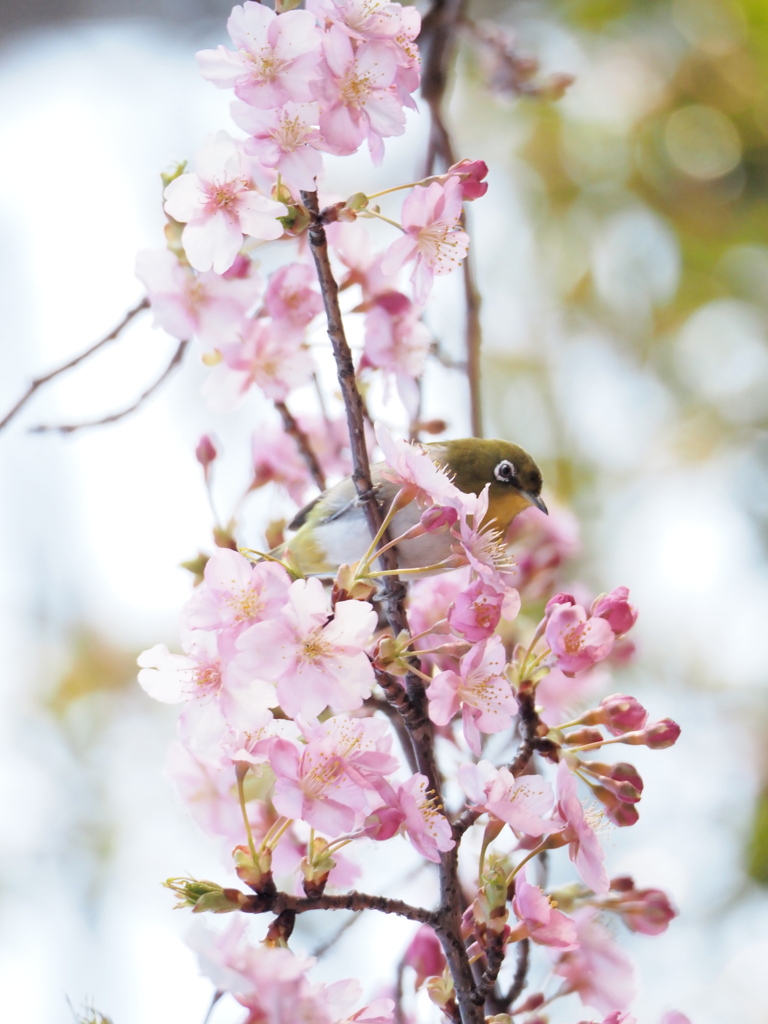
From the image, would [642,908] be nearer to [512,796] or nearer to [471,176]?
[512,796]

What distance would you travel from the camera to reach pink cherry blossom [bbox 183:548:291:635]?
1333 mm

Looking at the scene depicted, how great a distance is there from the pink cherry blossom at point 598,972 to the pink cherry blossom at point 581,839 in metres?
0.33

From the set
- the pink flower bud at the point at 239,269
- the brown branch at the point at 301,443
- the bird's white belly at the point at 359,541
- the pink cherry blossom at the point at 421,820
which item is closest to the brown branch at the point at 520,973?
the pink cherry blossom at the point at 421,820

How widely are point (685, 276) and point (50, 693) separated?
151 inches

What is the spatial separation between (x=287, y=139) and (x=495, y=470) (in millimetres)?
1373

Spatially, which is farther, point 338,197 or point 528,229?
point 528,229

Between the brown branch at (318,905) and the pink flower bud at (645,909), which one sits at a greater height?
the brown branch at (318,905)

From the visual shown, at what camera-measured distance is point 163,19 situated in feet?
16.5

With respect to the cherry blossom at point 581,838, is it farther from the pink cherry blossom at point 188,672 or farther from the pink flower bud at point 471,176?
the pink flower bud at point 471,176

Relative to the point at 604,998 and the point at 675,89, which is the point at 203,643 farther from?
the point at 675,89

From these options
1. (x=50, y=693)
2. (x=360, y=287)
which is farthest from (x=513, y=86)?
(x=50, y=693)

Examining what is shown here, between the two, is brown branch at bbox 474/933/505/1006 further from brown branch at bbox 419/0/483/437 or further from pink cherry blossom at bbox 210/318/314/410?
brown branch at bbox 419/0/483/437

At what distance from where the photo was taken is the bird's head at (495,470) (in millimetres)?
2637

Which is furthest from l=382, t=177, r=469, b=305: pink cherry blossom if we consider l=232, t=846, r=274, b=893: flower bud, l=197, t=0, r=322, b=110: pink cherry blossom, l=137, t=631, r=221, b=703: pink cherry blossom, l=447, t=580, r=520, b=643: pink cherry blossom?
l=232, t=846, r=274, b=893: flower bud
